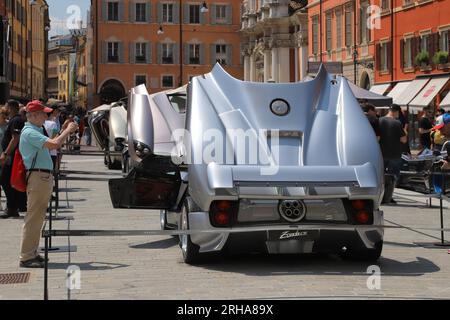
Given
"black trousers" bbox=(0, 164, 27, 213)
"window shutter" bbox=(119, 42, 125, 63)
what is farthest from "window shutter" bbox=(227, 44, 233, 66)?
"black trousers" bbox=(0, 164, 27, 213)

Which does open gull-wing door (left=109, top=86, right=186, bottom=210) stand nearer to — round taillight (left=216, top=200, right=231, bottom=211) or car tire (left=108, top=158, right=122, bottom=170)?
round taillight (left=216, top=200, right=231, bottom=211)

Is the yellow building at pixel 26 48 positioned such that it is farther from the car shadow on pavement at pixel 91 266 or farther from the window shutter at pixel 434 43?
the car shadow on pavement at pixel 91 266

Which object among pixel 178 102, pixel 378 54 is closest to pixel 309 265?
pixel 178 102

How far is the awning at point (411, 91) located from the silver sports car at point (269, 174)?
31.8m

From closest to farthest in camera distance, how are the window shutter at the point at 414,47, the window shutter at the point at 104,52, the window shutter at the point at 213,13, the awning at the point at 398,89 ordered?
the awning at the point at 398,89 → the window shutter at the point at 414,47 → the window shutter at the point at 104,52 → the window shutter at the point at 213,13

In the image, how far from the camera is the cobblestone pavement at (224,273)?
26.5 ft

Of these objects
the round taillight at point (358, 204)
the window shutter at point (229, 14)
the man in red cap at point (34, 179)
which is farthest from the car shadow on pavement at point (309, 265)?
the window shutter at point (229, 14)

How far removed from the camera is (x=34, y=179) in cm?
974

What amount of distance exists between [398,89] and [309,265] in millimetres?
35832

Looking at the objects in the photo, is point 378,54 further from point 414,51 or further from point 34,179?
point 34,179

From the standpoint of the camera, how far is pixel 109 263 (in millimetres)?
10000

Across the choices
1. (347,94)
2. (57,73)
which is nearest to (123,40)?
(347,94)

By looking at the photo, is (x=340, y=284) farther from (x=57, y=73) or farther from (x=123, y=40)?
(x=57, y=73)

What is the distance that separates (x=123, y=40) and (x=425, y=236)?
72375mm
